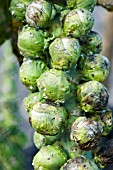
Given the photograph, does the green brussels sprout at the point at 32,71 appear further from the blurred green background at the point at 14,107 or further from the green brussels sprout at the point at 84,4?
the blurred green background at the point at 14,107

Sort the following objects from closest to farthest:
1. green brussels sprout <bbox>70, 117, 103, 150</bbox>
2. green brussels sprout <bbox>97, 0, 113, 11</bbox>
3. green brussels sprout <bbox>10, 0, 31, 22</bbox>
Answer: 1. green brussels sprout <bbox>70, 117, 103, 150</bbox>
2. green brussels sprout <bbox>10, 0, 31, 22</bbox>
3. green brussels sprout <bbox>97, 0, 113, 11</bbox>

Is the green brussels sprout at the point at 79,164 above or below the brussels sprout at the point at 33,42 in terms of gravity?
below

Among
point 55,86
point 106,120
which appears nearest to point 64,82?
point 55,86

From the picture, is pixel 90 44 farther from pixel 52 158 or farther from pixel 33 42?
pixel 52 158

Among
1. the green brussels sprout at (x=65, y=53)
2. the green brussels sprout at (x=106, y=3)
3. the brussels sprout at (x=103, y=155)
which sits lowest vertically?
the brussels sprout at (x=103, y=155)

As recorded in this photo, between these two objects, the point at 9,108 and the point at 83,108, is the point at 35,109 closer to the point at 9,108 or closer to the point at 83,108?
the point at 83,108

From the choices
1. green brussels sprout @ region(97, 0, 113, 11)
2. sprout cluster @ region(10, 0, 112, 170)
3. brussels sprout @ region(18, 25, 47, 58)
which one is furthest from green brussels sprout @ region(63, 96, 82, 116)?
green brussels sprout @ region(97, 0, 113, 11)

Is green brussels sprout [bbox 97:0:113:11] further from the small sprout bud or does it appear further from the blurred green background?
the small sprout bud

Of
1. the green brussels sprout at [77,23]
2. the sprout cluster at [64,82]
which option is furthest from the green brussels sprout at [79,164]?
the green brussels sprout at [77,23]
